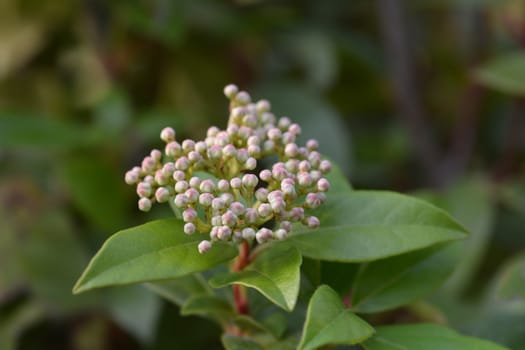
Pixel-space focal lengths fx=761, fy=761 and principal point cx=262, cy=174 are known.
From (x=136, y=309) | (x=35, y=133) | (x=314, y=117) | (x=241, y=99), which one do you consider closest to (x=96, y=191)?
(x=35, y=133)

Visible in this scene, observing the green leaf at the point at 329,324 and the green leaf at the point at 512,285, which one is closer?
the green leaf at the point at 329,324

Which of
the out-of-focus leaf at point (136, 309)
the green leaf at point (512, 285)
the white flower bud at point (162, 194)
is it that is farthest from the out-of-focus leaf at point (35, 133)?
the green leaf at point (512, 285)

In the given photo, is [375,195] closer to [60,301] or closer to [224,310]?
[224,310]

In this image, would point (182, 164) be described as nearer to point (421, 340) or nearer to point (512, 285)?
point (421, 340)

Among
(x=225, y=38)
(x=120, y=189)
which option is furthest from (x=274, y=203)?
(x=225, y=38)

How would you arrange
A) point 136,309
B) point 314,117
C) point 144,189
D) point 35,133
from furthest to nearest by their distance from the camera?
point 314,117 < point 35,133 < point 136,309 < point 144,189

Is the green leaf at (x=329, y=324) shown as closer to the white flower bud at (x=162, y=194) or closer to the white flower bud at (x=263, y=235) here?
the white flower bud at (x=263, y=235)

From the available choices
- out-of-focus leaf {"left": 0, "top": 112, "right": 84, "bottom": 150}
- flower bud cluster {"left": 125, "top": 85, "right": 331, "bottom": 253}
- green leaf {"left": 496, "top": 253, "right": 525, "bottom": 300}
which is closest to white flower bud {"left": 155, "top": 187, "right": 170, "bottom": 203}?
flower bud cluster {"left": 125, "top": 85, "right": 331, "bottom": 253}
